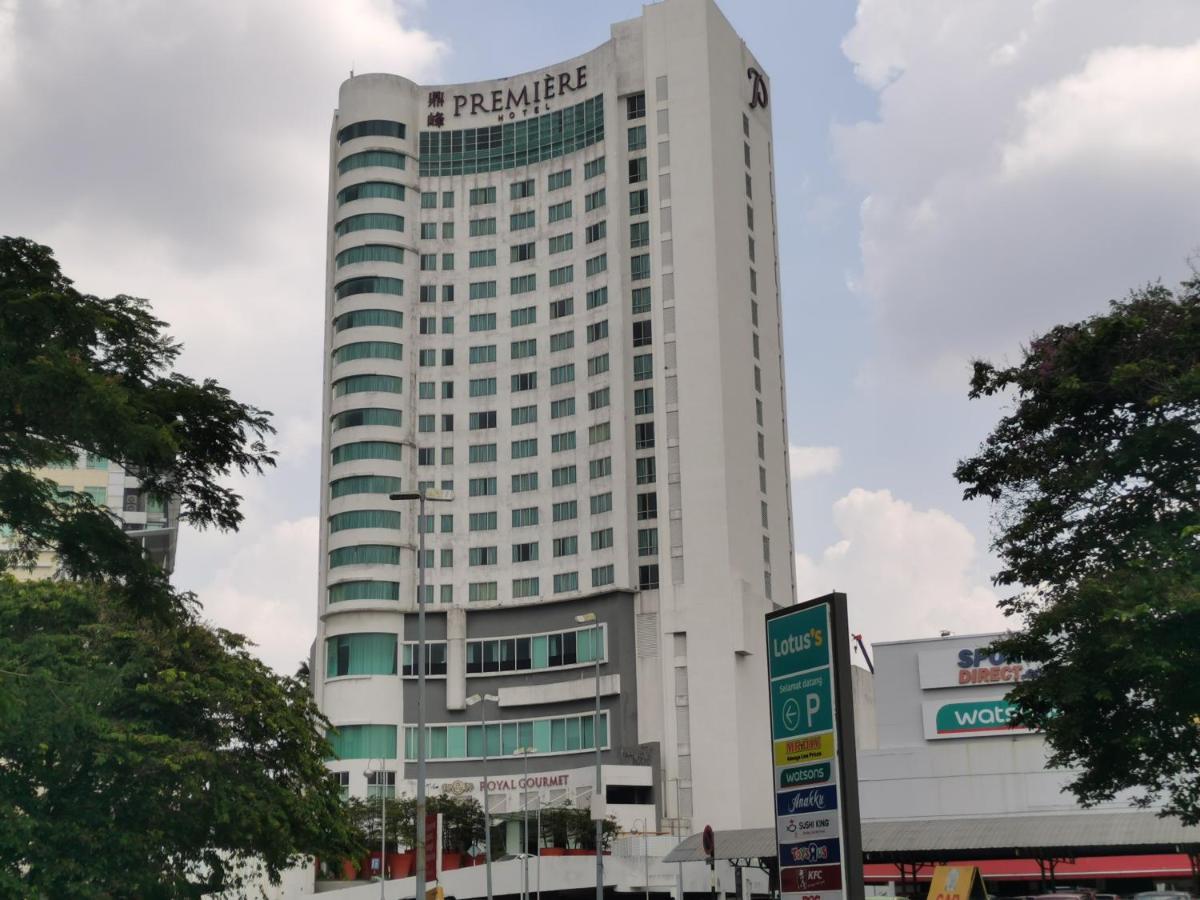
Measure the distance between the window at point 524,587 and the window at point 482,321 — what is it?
68.0ft

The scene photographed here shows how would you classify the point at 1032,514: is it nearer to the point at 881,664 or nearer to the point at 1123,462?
the point at 1123,462

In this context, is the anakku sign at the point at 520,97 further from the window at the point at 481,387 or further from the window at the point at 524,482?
the window at the point at 524,482

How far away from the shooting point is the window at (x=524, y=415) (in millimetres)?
125938

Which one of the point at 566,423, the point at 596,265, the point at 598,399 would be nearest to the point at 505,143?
the point at 596,265

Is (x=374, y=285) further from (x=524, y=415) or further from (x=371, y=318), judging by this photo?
(x=524, y=415)

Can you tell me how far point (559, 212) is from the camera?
426ft

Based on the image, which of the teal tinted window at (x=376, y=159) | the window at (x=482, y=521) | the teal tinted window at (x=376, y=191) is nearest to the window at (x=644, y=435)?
the window at (x=482, y=521)

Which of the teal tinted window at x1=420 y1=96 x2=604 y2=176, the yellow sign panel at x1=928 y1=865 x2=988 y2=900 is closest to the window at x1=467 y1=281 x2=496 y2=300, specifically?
the teal tinted window at x1=420 y1=96 x2=604 y2=176

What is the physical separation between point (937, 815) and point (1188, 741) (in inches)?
2621

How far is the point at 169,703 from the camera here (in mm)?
46531

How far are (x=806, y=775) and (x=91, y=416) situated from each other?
48.7ft

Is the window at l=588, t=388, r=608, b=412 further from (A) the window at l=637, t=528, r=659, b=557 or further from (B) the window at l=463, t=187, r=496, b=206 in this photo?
(B) the window at l=463, t=187, r=496, b=206

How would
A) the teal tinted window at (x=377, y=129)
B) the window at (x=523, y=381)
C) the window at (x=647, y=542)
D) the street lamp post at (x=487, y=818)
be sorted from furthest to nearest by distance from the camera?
the teal tinted window at (x=377, y=129) < the window at (x=523, y=381) < the window at (x=647, y=542) < the street lamp post at (x=487, y=818)

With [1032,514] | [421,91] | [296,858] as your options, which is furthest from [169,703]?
[421,91]
